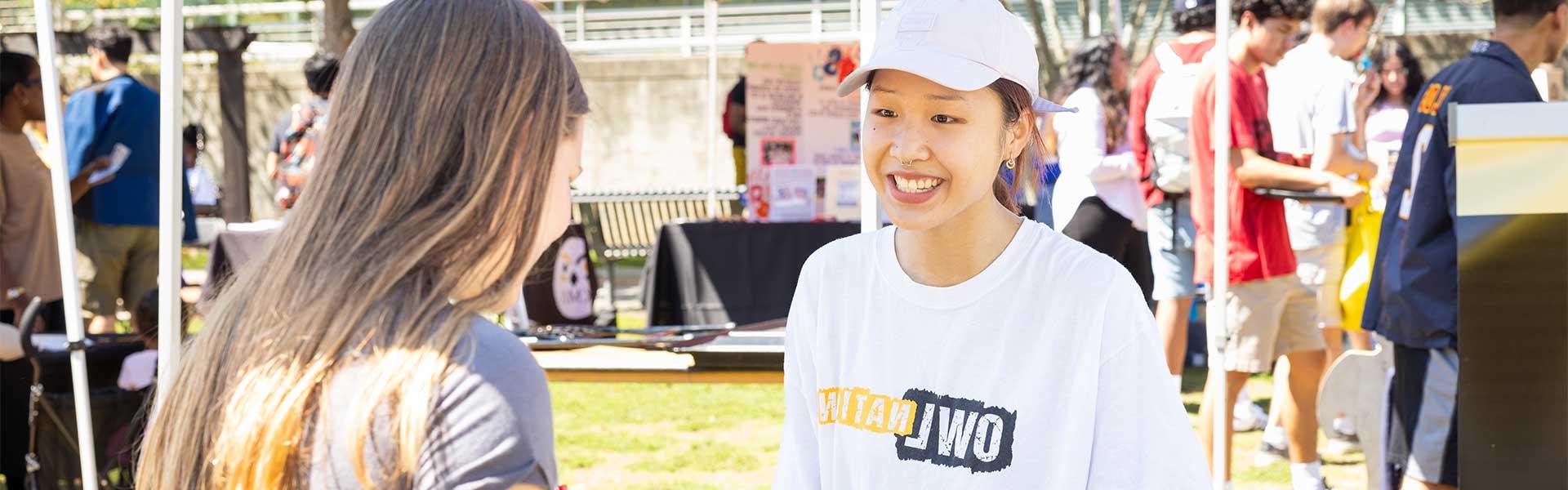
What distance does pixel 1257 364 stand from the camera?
4.53m

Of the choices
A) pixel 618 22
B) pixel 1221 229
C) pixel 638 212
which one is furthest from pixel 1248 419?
pixel 618 22

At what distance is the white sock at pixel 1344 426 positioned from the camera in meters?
4.08

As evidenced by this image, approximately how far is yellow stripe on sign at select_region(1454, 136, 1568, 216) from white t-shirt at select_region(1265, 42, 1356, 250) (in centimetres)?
191

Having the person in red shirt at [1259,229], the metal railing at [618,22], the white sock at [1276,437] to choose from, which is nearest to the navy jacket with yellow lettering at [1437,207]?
the person in red shirt at [1259,229]

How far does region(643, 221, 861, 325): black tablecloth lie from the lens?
7.60 m

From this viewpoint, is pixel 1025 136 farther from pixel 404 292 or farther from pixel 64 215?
pixel 64 215

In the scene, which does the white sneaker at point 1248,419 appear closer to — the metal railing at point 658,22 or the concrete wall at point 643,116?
the metal railing at point 658,22

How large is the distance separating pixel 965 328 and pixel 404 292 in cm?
79

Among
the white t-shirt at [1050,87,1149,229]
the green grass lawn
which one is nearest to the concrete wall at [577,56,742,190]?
the green grass lawn

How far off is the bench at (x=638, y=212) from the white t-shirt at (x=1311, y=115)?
7527 millimetres

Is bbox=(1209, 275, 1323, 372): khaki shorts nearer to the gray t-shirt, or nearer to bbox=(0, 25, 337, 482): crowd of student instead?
the gray t-shirt

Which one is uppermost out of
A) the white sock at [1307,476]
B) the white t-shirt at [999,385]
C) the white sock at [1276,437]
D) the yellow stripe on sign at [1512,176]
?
the yellow stripe on sign at [1512,176]

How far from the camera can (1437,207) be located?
10.5 feet

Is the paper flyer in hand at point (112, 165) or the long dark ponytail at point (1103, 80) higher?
the long dark ponytail at point (1103, 80)
